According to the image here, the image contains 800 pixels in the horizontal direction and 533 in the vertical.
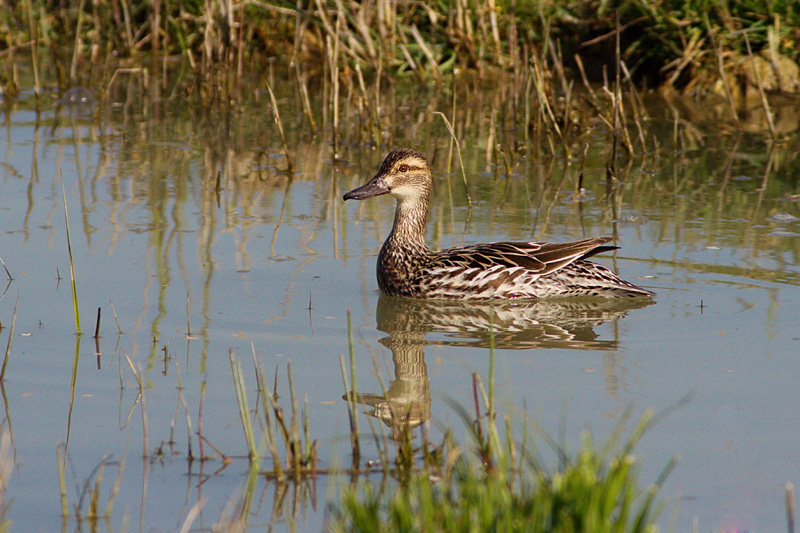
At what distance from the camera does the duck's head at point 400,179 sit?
753cm

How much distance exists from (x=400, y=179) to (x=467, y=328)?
1532mm

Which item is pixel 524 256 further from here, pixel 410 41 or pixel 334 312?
pixel 410 41

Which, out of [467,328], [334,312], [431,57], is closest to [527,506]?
[467,328]

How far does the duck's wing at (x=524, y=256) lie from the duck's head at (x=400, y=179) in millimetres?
629

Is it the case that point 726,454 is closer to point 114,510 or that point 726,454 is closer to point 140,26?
point 114,510

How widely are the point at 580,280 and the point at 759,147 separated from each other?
4899 mm

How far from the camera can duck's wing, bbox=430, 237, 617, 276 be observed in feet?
22.7

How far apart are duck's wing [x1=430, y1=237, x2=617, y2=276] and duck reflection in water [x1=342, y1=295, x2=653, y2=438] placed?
0.25 metres

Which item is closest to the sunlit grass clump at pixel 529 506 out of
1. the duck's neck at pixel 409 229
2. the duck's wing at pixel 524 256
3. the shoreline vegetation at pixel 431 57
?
the duck's wing at pixel 524 256

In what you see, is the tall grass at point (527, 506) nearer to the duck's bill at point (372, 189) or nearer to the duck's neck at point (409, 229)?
the duck's neck at point (409, 229)

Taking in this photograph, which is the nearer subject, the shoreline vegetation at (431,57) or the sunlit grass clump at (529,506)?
the sunlit grass clump at (529,506)

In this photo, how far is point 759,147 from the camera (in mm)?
11078

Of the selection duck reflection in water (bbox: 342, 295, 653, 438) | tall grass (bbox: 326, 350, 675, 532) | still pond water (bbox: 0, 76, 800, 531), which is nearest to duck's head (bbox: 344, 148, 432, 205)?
still pond water (bbox: 0, 76, 800, 531)

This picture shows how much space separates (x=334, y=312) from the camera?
21.6 feet
